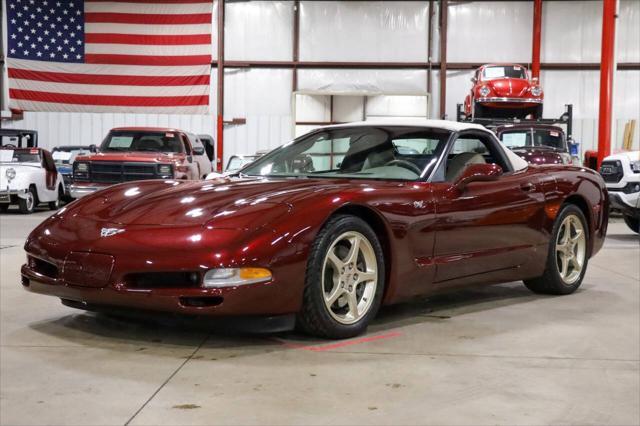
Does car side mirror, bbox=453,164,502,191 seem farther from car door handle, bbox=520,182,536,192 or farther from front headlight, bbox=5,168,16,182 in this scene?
front headlight, bbox=5,168,16,182

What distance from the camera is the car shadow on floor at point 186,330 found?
396 centimetres

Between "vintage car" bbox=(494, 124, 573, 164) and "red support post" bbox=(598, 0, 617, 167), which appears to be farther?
"red support post" bbox=(598, 0, 617, 167)

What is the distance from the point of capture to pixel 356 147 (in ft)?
16.6

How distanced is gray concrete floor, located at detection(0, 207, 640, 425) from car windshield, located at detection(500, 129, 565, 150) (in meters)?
10.3

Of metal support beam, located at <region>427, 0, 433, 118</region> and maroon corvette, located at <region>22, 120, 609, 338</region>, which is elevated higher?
metal support beam, located at <region>427, 0, 433, 118</region>

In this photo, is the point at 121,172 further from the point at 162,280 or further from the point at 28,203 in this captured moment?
the point at 162,280

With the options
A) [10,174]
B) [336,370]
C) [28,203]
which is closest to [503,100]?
[28,203]

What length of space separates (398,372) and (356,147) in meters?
1.87

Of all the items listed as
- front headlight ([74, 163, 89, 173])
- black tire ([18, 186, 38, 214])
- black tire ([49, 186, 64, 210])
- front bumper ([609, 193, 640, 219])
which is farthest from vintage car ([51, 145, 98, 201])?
front bumper ([609, 193, 640, 219])

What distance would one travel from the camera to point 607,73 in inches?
680

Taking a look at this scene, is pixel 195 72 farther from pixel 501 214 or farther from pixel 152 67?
pixel 501 214

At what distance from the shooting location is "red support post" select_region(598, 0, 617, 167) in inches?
672

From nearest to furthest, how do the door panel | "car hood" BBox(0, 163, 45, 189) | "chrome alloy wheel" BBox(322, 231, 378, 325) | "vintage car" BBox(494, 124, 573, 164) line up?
"chrome alloy wheel" BBox(322, 231, 378, 325), the door panel, "vintage car" BBox(494, 124, 573, 164), "car hood" BBox(0, 163, 45, 189)

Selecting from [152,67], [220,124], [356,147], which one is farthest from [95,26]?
[356,147]
